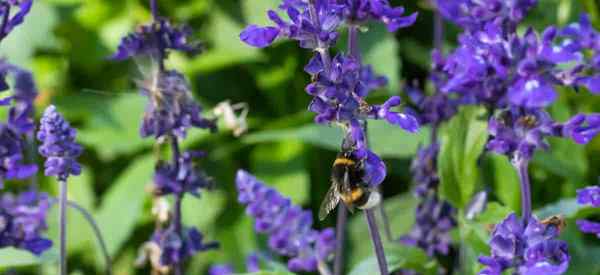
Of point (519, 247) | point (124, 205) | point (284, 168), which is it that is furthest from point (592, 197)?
point (124, 205)

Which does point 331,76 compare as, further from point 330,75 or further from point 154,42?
point 154,42

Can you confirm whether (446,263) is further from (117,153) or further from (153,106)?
(117,153)

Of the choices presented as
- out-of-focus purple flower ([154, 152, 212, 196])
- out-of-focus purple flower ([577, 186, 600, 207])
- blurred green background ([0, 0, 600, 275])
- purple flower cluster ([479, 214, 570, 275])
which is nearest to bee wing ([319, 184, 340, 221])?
purple flower cluster ([479, 214, 570, 275])

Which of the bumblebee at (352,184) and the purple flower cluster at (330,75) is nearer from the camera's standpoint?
the purple flower cluster at (330,75)

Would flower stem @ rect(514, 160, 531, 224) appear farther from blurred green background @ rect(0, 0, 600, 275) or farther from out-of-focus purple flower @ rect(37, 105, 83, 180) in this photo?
blurred green background @ rect(0, 0, 600, 275)

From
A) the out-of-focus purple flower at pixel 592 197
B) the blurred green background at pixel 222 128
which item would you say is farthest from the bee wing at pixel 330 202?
the blurred green background at pixel 222 128

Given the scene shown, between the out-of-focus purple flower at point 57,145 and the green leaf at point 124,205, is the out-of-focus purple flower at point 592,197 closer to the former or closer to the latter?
the out-of-focus purple flower at point 57,145

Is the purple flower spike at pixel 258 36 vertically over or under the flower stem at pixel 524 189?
over

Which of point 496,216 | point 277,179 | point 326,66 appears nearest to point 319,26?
point 326,66
